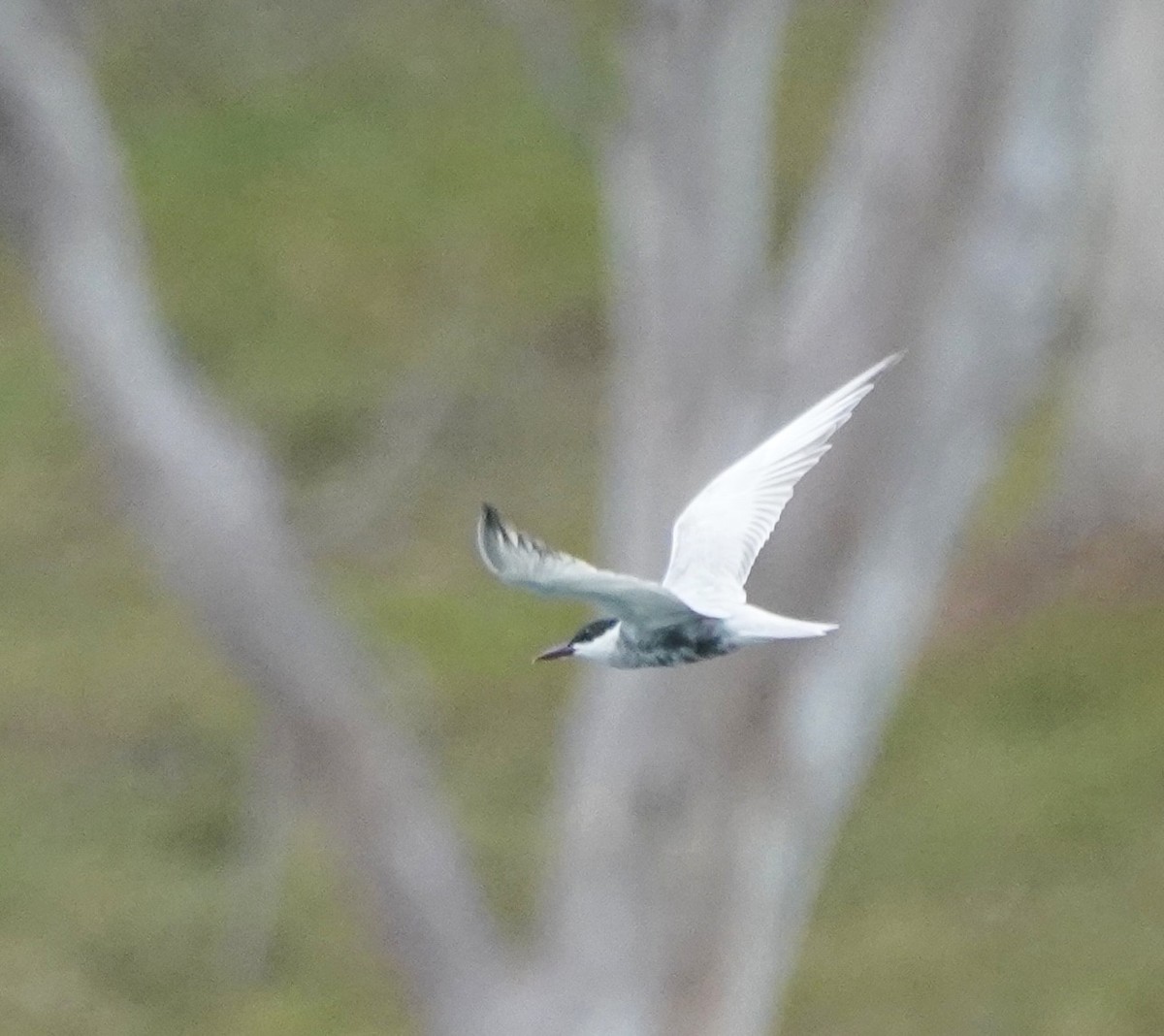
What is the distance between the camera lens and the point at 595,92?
6.08 metres

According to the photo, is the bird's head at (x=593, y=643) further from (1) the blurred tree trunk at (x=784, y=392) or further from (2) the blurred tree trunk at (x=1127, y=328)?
(2) the blurred tree trunk at (x=1127, y=328)

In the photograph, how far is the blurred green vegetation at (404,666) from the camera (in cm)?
769

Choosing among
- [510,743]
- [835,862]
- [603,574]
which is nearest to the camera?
[603,574]

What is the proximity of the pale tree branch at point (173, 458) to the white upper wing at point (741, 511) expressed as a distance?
198 centimetres

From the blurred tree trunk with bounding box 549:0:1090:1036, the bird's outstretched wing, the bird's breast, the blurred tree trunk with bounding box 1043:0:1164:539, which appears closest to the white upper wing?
the bird's breast

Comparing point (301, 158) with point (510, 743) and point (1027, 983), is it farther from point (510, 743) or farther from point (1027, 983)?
point (1027, 983)

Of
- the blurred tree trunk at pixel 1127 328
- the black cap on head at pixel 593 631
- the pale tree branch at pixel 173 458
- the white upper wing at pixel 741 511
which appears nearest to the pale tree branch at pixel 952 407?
the pale tree branch at pixel 173 458

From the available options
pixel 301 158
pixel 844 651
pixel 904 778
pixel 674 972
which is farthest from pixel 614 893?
pixel 301 158

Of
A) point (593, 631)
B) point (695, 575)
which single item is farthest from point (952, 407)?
point (593, 631)

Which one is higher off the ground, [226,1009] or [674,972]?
[226,1009]

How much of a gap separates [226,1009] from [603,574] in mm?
5422

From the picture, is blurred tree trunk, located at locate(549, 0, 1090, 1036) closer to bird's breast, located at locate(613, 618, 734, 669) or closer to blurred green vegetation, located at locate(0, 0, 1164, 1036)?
blurred green vegetation, located at locate(0, 0, 1164, 1036)

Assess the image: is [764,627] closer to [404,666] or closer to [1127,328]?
[404,666]

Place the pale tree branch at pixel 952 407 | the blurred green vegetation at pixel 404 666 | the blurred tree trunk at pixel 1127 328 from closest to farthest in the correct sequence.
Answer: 1. the pale tree branch at pixel 952 407
2. the blurred green vegetation at pixel 404 666
3. the blurred tree trunk at pixel 1127 328
